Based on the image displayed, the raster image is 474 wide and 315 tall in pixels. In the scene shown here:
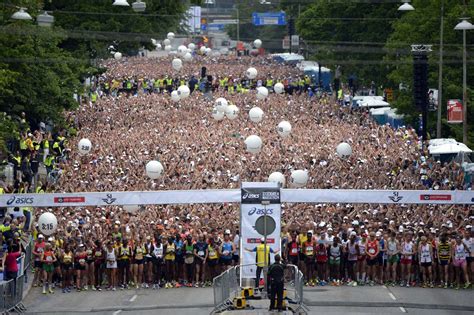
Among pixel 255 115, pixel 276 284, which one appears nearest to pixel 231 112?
pixel 255 115

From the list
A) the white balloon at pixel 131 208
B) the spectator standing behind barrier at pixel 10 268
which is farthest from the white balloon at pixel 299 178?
the spectator standing behind barrier at pixel 10 268

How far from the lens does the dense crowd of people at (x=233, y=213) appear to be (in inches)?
1221

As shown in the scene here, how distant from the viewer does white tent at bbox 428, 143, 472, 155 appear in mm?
41781

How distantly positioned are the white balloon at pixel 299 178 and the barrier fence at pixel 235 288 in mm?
6784

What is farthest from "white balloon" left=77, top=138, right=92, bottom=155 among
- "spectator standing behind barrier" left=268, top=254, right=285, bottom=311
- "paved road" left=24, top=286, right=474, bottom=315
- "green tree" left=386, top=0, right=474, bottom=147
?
"spectator standing behind barrier" left=268, top=254, right=285, bottom=311

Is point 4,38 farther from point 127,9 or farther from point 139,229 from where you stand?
point 127,9

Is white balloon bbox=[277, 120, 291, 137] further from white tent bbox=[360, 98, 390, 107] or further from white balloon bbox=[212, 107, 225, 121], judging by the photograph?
white tent bbox=[360, 98, 390, 107]

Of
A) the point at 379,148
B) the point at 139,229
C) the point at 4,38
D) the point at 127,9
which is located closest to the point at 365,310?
the point at 139,229

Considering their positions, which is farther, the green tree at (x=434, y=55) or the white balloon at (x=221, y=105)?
the green tree at (x=434, y=55)

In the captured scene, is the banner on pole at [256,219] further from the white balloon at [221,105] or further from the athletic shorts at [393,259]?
the white balloon at [221,105]

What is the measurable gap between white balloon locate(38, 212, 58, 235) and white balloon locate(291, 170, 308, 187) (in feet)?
22.4

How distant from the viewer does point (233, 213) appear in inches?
1331

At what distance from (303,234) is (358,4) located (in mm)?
46046

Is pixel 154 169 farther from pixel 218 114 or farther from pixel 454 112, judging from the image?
pixel 218 114
